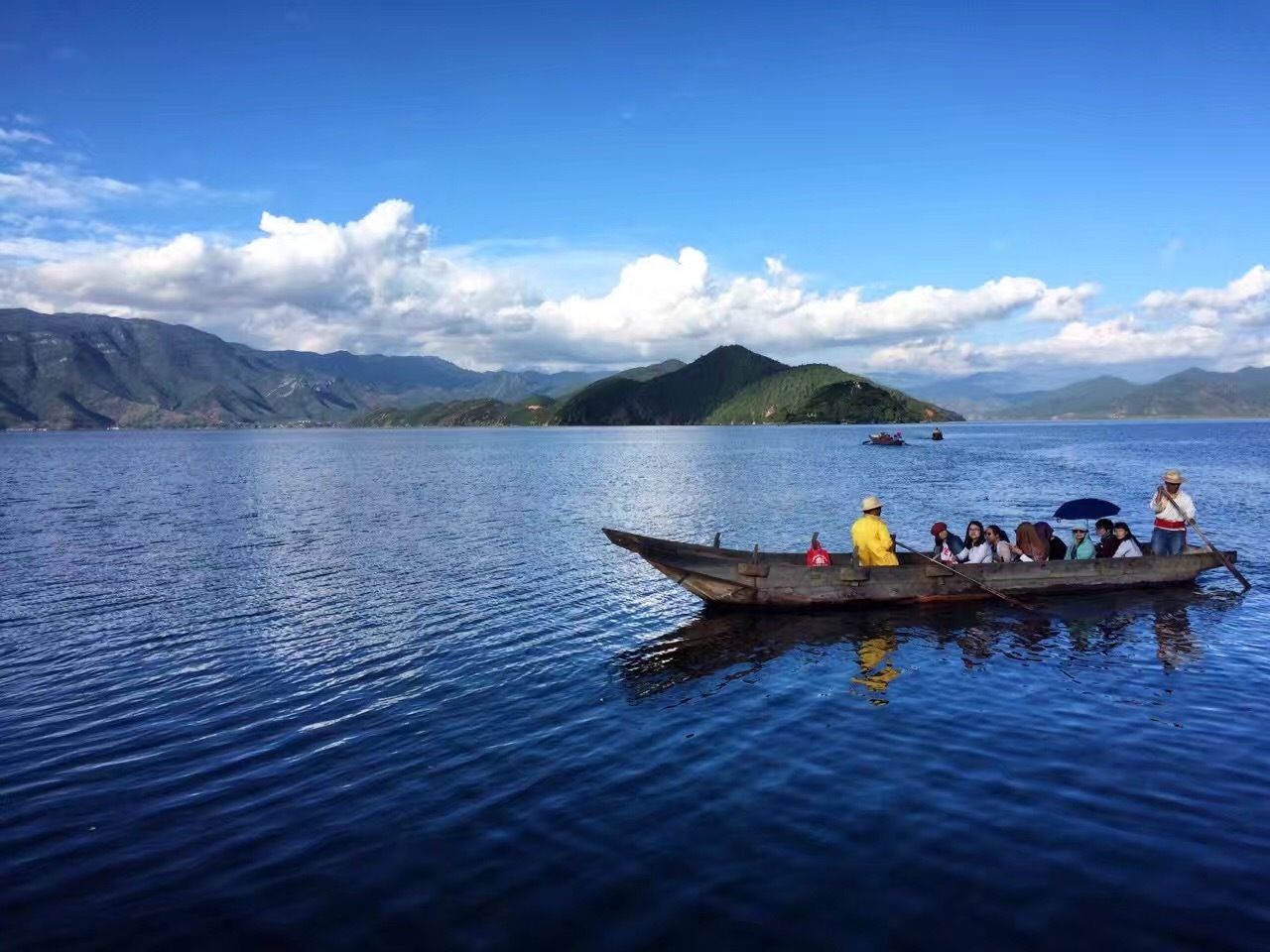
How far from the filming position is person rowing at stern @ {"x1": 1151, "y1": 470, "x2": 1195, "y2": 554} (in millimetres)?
28688

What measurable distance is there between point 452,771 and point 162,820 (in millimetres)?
4776

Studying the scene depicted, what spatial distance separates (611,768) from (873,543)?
1538 cm

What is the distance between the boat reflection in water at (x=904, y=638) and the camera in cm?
2059

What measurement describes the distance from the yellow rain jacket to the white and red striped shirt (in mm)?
11306

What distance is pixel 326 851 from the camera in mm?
11586

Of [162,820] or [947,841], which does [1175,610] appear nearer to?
[947,841]

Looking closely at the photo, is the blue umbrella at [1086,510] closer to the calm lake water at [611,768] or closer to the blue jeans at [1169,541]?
the blue jeans at [1169,541]

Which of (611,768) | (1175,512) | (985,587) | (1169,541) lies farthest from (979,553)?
(611,768)

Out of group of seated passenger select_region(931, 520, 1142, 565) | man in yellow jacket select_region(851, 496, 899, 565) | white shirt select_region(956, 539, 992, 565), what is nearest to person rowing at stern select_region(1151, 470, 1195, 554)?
group of seated passenger select_region(931, 520, 1142, 565)

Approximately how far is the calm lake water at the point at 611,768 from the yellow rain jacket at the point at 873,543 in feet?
6.89

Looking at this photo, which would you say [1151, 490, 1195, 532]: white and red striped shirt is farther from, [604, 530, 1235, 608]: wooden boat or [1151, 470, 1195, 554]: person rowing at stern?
[604, 530, 1235, 608]: wooden boat

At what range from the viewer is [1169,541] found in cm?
2934

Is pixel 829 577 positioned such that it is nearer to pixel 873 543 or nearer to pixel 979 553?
pixel 873 543

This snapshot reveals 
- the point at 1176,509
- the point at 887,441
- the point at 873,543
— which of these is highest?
the point at 887,441
